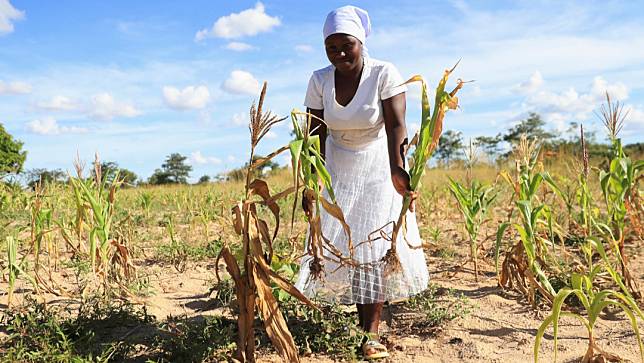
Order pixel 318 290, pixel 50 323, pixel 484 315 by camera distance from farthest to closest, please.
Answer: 1. pixel 484 315
2. pixel 318 290
3. pixel 50 323

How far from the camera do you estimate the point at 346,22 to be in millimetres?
2414

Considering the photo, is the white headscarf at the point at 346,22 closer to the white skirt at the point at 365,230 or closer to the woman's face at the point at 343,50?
the woman's face at the point at 343,50

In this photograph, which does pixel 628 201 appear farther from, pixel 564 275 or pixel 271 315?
pixel 271 315

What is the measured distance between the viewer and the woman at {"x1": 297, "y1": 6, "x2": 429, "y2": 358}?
2.49m

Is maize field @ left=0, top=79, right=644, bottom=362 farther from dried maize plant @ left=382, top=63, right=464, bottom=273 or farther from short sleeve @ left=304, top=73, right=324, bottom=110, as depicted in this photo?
short sleeve @ left=304, top=73, right=324, bottom=110

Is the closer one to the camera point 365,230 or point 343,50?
point 343,50

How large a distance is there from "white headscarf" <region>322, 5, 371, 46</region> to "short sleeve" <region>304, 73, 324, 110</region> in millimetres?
290

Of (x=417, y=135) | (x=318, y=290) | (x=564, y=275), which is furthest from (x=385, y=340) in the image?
(x=564, y=275)

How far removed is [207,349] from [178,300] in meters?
1.04

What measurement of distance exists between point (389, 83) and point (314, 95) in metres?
0.40

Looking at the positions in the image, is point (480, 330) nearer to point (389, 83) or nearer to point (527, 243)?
point (527, 243)

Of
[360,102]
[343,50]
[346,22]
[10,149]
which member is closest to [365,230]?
[360,102]

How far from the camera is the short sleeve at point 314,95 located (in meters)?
2.70

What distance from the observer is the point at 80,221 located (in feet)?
9.39
